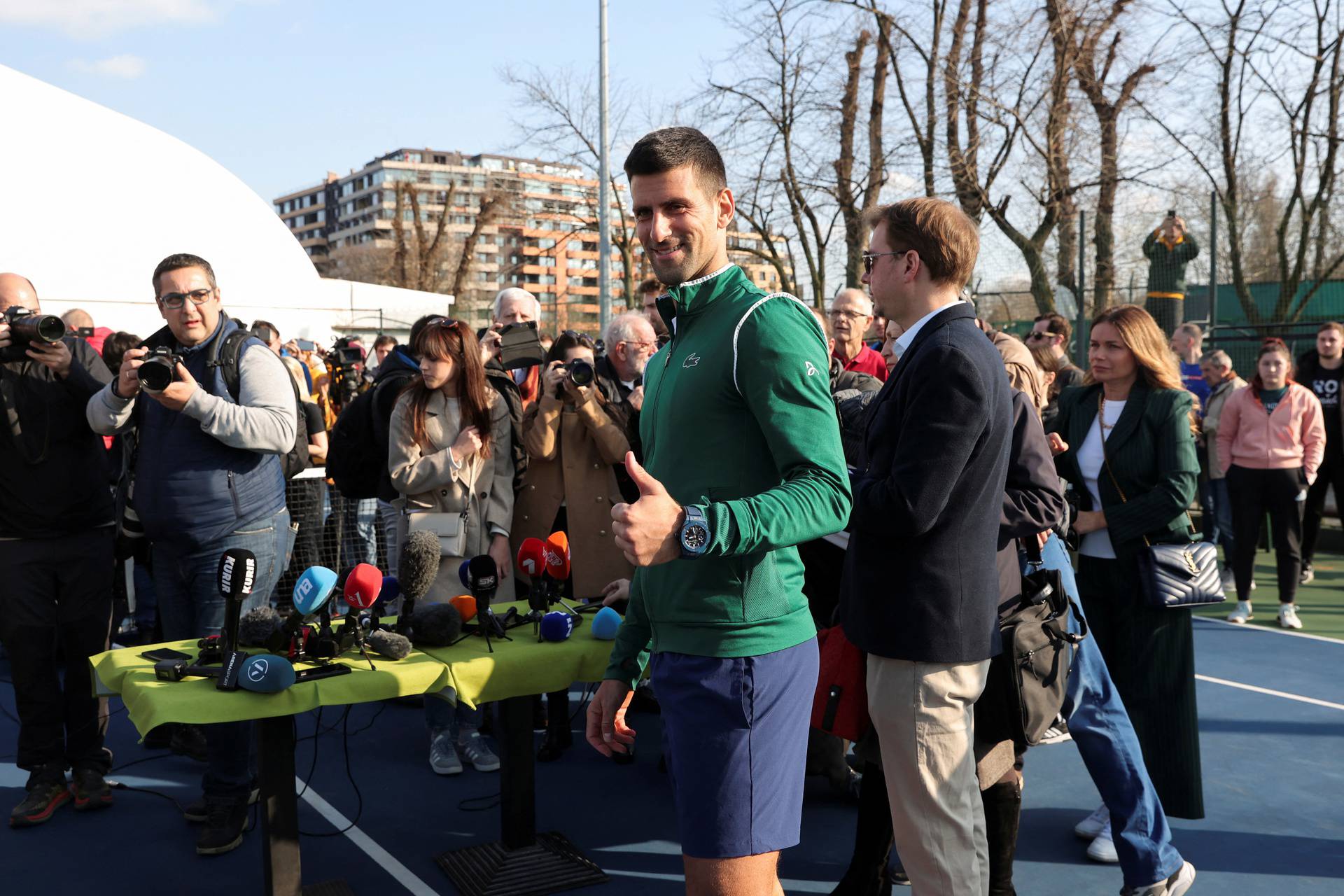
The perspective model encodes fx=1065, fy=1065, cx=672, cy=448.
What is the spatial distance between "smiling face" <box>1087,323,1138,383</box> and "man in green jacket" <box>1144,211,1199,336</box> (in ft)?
25.7

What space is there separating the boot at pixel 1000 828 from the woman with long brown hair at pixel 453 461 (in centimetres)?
225

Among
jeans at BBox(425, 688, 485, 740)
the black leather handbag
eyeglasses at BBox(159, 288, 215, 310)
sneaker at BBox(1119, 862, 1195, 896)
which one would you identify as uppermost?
eyeglasses at BBox(159, 288, 215, 310)

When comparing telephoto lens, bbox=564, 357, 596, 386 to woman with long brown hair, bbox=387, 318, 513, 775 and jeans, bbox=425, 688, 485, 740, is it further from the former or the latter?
jeans, bbox=425, 688, 485, 740

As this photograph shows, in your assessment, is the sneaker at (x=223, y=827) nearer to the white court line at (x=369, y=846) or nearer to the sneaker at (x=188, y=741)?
the white court line at (x=369, y=846)

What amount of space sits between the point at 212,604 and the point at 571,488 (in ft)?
5.56

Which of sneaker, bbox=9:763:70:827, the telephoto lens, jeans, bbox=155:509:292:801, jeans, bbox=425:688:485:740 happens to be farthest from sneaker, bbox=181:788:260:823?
the telephoto lens

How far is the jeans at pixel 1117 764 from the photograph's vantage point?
3.36 meters

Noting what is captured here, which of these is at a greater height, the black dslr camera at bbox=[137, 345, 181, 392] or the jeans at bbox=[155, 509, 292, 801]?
the black dslr camera at bbox=[137, 345, 181, 392]

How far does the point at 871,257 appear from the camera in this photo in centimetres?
274

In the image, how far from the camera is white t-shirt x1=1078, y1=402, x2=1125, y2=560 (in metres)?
3.88

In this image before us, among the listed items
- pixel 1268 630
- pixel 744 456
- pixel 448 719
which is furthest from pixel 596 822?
pixel 1268 630

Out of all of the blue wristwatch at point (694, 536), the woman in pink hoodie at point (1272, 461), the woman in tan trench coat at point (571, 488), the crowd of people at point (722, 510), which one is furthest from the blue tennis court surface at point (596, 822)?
the blue wristwatch at point (694, 536)

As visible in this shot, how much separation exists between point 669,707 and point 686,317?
0.76 meters

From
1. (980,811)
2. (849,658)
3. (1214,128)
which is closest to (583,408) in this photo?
(849,658)
